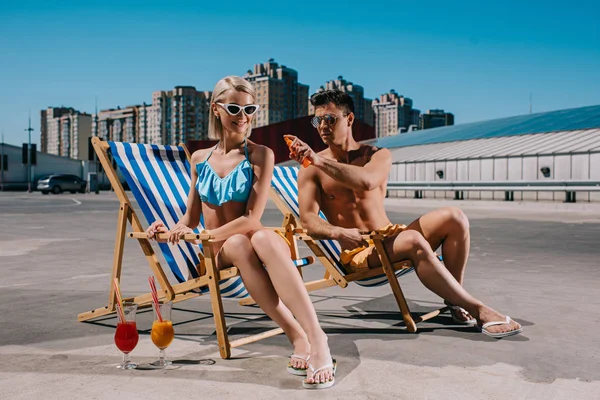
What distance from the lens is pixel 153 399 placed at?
276 cm

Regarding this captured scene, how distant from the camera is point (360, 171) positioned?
160 inches

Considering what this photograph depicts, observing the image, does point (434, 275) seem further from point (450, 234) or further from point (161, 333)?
point (161, 333)

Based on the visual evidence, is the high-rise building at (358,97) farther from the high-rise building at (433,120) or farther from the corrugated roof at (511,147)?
the corrugated roof at (511,147)

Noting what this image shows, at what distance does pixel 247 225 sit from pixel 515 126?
106 feet

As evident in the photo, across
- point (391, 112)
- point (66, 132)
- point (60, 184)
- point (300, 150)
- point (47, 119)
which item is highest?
point (391, 112)

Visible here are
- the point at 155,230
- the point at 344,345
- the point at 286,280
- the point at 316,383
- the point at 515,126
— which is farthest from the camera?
the point at 515,126

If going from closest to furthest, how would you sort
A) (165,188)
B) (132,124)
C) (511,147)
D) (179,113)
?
(165,188) < (511,147) < (179,113) < (132,124)

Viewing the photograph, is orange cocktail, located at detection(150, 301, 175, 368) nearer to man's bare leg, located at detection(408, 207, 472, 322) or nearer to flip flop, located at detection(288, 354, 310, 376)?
flip flop, located at detection(288, 354, 310, 376)

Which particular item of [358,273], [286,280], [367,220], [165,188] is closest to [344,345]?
[358,273]

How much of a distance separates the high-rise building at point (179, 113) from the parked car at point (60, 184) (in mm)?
70439

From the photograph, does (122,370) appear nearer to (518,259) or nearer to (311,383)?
(311,383)

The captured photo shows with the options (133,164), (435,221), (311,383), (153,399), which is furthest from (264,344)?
(133,164)

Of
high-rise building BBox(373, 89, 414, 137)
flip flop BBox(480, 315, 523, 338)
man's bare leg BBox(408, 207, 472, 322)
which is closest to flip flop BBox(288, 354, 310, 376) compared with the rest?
flip flop BBox(480, 315, 523, 338)

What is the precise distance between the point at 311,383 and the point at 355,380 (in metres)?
0.24
